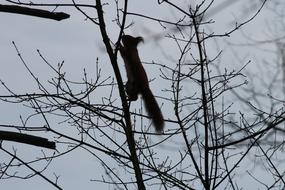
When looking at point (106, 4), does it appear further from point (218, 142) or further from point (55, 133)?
point (218, 142)

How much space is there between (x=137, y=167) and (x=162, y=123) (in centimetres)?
123

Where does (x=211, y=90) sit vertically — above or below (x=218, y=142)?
above

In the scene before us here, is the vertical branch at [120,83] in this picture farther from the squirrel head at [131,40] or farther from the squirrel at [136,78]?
the squirrel head at [131,40]

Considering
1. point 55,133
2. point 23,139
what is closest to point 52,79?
point 55,133

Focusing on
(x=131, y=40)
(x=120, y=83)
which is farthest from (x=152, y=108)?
(x=120, y=83)

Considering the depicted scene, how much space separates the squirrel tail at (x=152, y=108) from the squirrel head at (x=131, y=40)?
1.50ft

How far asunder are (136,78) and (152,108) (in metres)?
0.37

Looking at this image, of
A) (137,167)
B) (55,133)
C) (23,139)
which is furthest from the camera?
(55,133)

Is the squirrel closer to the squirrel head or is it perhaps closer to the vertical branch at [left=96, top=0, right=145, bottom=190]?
the squirrel head

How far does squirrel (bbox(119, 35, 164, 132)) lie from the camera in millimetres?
4516

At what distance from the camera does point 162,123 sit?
4.56 m

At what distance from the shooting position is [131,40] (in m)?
4.62

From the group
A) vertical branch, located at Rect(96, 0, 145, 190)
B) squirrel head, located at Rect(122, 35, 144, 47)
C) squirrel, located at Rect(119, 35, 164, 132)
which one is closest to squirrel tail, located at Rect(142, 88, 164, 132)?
squirrel, located at Rect(119, 35, 164, 132)

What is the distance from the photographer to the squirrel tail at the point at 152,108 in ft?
15.0
